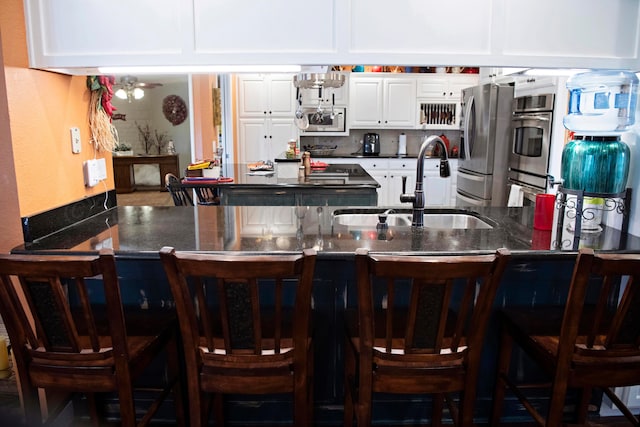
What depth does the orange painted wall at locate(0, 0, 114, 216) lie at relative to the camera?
1786 millimetres

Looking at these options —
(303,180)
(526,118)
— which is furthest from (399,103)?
(303,180)

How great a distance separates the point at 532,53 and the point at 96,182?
2060 mm

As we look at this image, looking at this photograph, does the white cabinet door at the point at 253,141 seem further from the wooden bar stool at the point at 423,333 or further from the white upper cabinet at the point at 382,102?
the wooden bar stool at the point at 423,333

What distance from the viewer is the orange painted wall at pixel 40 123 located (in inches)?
70.3

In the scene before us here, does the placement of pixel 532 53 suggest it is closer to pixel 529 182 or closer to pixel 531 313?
pixel 531 313

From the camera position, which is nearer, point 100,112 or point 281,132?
point 100,112

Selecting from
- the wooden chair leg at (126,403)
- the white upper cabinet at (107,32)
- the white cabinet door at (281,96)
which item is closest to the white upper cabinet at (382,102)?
the white cabinet door at (281,96)

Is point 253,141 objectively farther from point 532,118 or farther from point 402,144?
point 532,118

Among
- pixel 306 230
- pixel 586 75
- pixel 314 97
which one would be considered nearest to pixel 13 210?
pixel 306 230

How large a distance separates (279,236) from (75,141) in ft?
3.43

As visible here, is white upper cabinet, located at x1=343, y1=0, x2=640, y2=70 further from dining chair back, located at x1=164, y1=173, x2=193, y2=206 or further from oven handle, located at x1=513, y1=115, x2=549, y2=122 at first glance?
dining chair back, located at x1=164, y1=173, x2=193, y2=206

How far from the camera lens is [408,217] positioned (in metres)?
2.63

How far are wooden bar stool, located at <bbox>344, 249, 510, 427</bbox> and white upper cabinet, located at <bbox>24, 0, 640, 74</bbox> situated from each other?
96 cm

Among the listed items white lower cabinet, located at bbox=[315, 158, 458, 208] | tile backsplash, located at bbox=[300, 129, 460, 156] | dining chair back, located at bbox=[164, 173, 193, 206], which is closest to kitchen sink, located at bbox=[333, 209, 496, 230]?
dining chair back, located at bbox=[164, 173, 193, 206]
